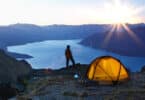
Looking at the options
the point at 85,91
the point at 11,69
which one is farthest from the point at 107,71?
the point at 11,69

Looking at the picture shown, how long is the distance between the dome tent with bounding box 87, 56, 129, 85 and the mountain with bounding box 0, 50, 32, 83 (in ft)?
29.8

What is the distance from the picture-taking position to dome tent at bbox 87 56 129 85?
67.6ft

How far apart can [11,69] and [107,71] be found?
40.7ft

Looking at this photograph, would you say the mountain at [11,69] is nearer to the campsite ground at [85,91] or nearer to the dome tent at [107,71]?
the campsite ground at [85,91]

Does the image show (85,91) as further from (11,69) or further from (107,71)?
(11,69)

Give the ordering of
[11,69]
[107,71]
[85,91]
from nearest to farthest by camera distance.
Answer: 1. [85,91]
2. [107,71]
3. [11,69]

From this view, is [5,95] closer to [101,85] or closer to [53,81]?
[53,81]

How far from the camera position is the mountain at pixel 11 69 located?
29531mm

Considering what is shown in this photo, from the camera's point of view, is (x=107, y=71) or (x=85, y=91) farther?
(x=107, y=71)

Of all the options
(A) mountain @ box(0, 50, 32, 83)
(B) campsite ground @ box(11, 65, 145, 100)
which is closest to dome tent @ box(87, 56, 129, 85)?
(B) campsite ground @ box(11, 65, 145, 100)

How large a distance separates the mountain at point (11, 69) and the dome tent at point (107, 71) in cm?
910

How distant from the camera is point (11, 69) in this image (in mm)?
31766

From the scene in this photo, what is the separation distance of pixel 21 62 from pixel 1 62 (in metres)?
3.08

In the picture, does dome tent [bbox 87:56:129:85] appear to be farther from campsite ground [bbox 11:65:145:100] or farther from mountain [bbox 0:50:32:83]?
mountain [bbox 0:50:32:83]
